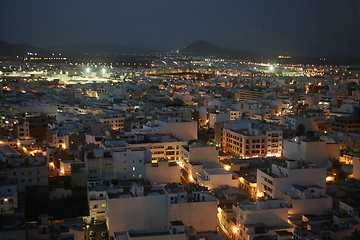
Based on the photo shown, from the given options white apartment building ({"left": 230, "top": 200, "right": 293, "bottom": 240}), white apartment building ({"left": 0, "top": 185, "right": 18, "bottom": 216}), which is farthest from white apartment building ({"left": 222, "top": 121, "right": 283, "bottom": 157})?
white apartment building ({"left": 0, "top": 185, "right": 18, "bottom": 216})

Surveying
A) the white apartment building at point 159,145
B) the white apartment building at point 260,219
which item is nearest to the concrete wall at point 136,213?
the white apartment building at point 260,219

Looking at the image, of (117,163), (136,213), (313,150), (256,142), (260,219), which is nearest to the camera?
(260,219)

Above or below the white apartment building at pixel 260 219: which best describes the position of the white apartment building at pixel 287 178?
above

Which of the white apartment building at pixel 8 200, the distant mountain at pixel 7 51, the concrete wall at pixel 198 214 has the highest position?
the distant mountain at pixel 7 51

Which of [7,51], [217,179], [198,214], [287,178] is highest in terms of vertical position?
[7,51]

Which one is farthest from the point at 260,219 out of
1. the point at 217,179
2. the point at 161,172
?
the point at 161,172

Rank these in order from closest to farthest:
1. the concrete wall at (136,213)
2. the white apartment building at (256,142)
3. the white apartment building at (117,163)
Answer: the concrete wall at (136,213) → the white apartment building at (117,163) → the white apartment building at (256,142)

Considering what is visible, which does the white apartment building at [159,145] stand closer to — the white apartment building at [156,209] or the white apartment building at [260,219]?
the white apartment building at [156,209]

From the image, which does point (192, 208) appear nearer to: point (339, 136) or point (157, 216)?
point (157, 216)

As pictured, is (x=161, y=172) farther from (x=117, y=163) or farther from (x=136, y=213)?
(x=136, y=213)

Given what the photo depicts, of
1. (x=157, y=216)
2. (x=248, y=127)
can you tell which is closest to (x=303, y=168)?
(x=157, y=216)

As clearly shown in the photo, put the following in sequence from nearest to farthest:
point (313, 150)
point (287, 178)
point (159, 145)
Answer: point (287, 178) → point (313, 150) → point (159, 145)

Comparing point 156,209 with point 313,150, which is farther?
point 313,150

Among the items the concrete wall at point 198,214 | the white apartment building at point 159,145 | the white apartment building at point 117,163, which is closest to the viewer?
the concrete wall at point 198,214
